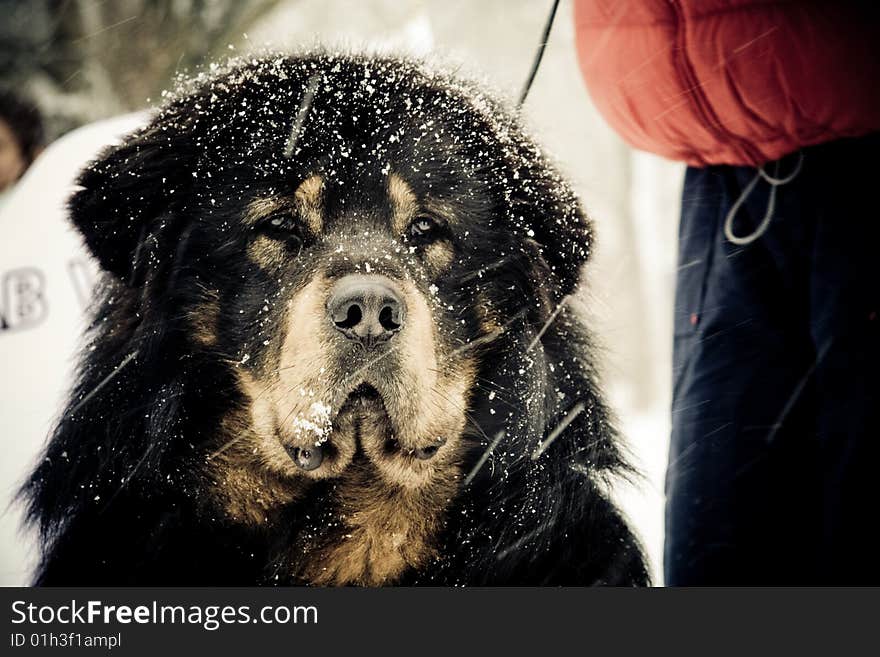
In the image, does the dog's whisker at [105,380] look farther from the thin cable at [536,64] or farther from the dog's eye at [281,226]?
the thin cable at [536,64]

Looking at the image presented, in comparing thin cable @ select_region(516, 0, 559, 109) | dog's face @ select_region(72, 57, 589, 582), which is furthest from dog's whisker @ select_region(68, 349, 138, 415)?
thin cable @ select_region(516, 0, 559, 109)

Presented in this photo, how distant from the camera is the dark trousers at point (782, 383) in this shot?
129cm

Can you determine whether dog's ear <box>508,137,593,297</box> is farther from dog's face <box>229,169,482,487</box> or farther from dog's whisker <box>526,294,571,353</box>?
dog's face <box>229,169,482,487</box>

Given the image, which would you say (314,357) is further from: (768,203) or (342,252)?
(768,203)

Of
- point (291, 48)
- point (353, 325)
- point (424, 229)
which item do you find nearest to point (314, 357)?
point (353, 325)

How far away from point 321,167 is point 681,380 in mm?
913

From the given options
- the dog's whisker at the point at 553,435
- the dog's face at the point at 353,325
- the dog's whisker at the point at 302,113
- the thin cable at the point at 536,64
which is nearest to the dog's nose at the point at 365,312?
the dog's face at the point at 353,325

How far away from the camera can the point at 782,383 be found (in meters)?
1.36

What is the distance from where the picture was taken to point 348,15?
4.66ft

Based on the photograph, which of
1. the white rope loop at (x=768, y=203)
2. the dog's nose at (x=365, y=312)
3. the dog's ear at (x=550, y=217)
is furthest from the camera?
the white rope loop at (x=768, y=203)

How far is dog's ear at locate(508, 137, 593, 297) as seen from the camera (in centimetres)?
125

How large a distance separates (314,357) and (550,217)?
1.79 ft

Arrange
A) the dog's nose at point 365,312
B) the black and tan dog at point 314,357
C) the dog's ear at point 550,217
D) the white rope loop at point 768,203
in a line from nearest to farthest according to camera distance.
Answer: the dog's nose at point 365,312 → the black and tan dog at point 314,357 → the dog's ear at point 550,217 → the white rope loop at point 768,203
